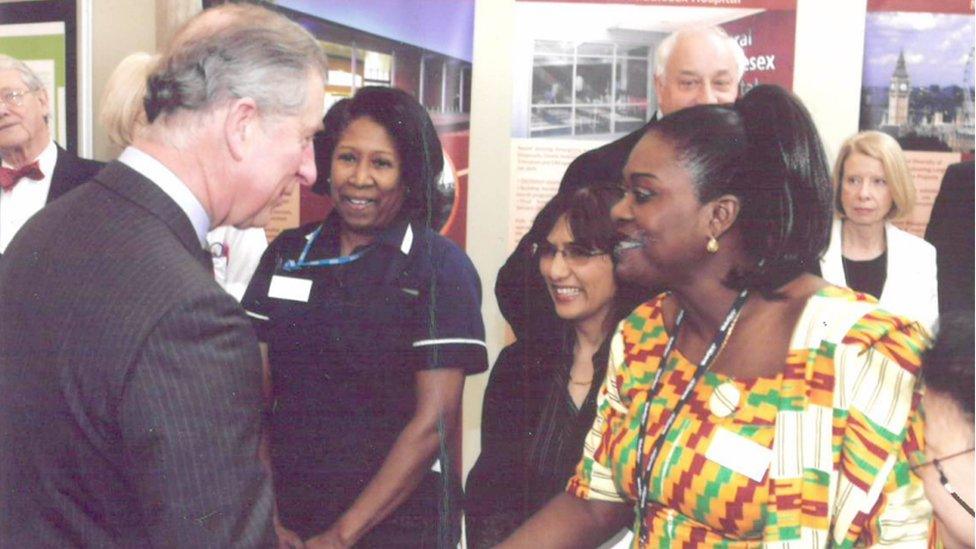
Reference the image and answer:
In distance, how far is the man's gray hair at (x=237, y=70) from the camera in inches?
46.2

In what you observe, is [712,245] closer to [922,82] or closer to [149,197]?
[149,197]

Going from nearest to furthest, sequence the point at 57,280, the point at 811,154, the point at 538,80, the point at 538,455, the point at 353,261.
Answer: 1. the point at 57,280
2. the point at 811,154
3. the point at 538,455
4. the point at 353,261
5. the point at 538,80

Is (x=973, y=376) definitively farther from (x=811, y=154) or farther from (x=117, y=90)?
(x=117, y=90)

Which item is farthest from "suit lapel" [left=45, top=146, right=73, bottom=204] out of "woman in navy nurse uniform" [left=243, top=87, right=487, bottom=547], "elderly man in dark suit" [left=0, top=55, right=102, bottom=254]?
"woman in navy nurse uniform" [left=243, top=87, right=487, bottom=547]

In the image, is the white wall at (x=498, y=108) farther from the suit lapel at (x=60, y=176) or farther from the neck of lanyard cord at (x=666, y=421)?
the suit lapel at (x=60, y=176)

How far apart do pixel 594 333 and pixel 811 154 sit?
0.77m

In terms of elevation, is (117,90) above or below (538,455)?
above

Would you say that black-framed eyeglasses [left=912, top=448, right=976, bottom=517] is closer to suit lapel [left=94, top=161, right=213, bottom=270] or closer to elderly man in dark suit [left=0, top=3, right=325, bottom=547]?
elderly man in dark suit [left=0, top=3, right=325, bottom=547]

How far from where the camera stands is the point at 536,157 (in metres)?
2.45

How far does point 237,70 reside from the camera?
3.89ft

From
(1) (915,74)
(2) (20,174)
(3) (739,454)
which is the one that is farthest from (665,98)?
(2) (20,174)

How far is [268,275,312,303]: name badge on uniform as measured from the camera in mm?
2118

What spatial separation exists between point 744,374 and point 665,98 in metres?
1.11

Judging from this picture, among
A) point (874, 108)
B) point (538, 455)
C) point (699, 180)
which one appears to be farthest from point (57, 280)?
point (874, 108)
